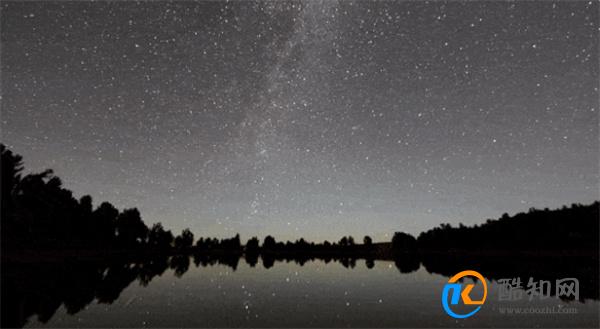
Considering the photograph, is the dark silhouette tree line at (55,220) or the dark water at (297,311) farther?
the dark silhouette tree line at (55,220)

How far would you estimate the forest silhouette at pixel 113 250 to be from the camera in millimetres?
24500

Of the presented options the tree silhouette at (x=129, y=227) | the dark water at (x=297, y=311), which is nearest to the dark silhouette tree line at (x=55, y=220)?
the tree silhouette at (x=129, y=227)

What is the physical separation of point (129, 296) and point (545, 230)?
406ft

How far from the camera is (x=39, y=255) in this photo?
187ft

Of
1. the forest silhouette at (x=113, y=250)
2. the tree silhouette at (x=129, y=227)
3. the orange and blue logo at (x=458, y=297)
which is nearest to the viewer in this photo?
the orange and blue logo at (x=458, y=297)

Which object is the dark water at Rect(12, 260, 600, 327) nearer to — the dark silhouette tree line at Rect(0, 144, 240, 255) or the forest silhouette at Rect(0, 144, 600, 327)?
the forest silhouette at Rect(0, 144, 600, 327)

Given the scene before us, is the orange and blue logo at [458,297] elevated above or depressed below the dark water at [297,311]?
above

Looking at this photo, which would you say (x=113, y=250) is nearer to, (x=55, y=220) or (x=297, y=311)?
(x=55, y=220)

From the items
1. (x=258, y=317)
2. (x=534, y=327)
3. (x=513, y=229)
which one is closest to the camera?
(x=534, y=327)

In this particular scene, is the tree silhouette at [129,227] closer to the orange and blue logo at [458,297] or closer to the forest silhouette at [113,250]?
the forest silhouette at [113,250]

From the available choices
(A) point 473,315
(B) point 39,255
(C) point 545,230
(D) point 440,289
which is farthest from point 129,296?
(C) point 545,230

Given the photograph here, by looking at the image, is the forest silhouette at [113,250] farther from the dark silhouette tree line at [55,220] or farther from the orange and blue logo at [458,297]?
the orange and blue logo at [458,297]

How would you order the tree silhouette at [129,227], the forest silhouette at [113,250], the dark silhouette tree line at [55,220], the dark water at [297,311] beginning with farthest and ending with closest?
1. the tree silhouette at [129,227]
2. the dark silhouette tree line at [55,220]
3. the forest silhouette at [113,250]
4. the dark water at [297,311]

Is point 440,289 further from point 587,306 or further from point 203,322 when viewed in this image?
point 203,322
